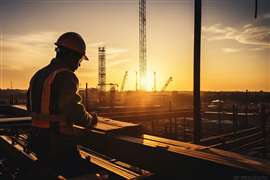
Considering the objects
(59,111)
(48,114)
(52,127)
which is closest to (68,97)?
(59,111)

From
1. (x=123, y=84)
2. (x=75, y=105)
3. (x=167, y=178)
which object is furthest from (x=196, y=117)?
(x=123, y=84)

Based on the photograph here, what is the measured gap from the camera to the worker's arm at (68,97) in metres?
3.20

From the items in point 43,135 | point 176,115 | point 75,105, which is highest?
point 75,105

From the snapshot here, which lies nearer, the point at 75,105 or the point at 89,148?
the point at 75,105

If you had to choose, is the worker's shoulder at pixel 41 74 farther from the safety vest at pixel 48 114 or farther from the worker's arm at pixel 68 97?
the worker's arm at pixel 68 97

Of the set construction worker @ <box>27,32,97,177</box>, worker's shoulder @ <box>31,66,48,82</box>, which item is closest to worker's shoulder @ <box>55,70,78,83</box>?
construction worker @ <box>27,32,97,177</box>

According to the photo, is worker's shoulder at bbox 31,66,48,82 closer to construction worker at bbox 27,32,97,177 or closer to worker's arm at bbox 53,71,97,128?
construction worker at bbox 27,32,97,177

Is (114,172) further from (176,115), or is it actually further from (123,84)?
(123,84)

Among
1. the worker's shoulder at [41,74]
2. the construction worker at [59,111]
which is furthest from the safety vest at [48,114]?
the worker's shoulder at [41,74]

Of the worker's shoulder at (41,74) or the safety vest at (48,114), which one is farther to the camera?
the worker's shoulder at (41,74)

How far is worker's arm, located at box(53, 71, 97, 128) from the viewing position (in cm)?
320

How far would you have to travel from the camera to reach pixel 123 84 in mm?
115562

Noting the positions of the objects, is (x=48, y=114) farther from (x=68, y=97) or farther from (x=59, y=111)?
(x=68, y=97)

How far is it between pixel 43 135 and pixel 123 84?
11228 cm
